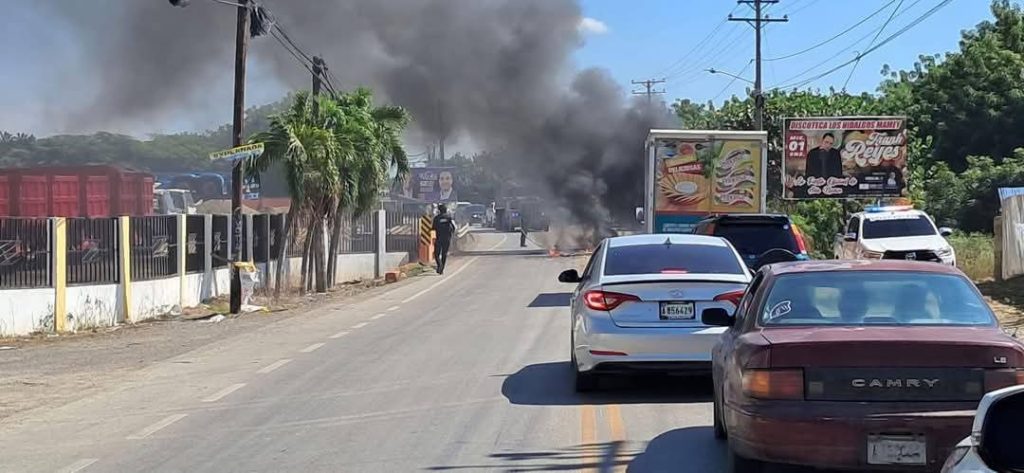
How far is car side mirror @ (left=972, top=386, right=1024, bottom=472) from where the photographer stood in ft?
11.2

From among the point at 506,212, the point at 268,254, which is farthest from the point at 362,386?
the point at 506,212

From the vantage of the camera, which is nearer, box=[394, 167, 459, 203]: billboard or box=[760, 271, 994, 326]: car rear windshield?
box=[760, 271, 994, 326]: car rear windshield

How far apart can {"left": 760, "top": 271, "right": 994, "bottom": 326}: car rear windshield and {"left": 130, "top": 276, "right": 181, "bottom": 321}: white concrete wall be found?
17.1m

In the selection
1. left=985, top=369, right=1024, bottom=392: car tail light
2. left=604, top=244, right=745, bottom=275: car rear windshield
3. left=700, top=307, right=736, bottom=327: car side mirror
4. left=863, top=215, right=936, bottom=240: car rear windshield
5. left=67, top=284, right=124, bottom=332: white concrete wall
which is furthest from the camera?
left=863, top=215, right=936, bottom=240: car rear windshield

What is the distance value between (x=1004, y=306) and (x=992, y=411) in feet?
60.5

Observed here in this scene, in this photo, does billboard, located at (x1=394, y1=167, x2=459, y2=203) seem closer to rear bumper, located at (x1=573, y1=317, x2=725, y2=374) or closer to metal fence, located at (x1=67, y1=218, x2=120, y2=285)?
metal fence, located at (x1=67, y1=218, x2=120, y2=285)

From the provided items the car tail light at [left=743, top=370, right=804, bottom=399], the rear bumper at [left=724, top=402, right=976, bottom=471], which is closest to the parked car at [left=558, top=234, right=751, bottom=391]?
the car tail light at [left=743, top=370, right=804, bottom=399]

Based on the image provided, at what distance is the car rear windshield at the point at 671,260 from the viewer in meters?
11.8

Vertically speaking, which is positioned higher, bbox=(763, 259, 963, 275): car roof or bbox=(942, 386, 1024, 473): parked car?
bbox=(763, 259, 963, 275): car roof

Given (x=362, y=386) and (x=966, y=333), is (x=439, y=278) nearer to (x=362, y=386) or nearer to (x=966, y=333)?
(x=362, y=386)

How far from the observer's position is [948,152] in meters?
50.9

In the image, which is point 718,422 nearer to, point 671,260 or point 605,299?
point 605,299

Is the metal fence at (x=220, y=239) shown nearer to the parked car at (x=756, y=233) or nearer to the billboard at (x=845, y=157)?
the parked car at (x=756, y=233)

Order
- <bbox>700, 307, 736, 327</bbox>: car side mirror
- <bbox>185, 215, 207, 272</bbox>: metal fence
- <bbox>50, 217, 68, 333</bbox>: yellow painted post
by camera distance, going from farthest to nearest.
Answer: <bbox>185, 215, 207, 272</bbox>: metal fence < <bbox>50, 217, 68, 333</bbox>: yellow painted post < <bbox>700, 307, 736, 327</bbox>: car side mirror
